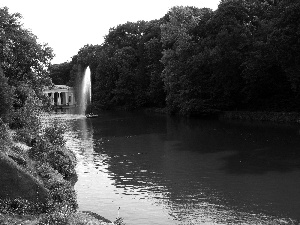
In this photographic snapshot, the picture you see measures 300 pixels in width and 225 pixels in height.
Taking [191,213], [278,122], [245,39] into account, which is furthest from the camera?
[245,39]

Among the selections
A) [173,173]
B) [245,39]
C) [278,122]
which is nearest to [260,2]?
[245,39]

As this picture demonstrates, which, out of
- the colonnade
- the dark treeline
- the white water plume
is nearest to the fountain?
the white water plume

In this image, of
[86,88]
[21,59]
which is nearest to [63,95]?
[86,88]

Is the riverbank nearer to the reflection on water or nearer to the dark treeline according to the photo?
the reflection on water

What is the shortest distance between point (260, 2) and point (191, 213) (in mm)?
52247

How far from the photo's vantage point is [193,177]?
2512cm

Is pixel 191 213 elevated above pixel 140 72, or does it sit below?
below

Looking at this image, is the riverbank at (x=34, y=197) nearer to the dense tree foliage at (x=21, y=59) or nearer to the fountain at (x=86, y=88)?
the dense tree foliage at (x=21, y=59)

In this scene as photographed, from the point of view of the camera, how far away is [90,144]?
3988 centimetres

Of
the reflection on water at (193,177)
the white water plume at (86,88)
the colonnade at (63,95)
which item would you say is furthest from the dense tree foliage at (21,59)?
the colonnade at (63,95)

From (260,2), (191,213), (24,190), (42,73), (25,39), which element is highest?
(260,2)

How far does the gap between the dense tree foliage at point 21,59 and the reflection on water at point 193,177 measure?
7147 mm

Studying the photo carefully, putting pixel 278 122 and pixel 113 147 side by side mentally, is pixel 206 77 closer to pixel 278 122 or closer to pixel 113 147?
pixel 278 122

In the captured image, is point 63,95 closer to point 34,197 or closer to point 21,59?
point 21,59
